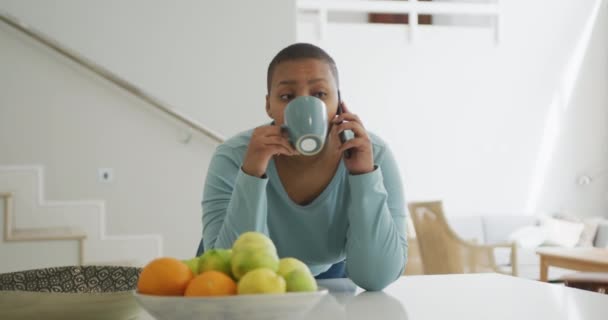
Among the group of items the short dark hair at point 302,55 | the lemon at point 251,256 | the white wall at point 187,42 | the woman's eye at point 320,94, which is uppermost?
the white wall at point 187,42

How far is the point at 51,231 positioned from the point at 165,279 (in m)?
2.85

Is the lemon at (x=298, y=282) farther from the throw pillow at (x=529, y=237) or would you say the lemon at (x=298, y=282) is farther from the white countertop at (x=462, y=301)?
the throw pillow at (x=529, y=237)

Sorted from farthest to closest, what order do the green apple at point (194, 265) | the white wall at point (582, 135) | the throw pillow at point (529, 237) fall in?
the white wall at point (582, 135) < the throw pillow at point (529, 237) < the green apple at point (194, 265)

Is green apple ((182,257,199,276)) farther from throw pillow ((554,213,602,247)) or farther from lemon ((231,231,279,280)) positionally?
throw pillow ((554,213,602,247))

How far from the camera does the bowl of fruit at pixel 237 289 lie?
0.59m

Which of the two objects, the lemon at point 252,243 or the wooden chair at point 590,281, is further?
the wooden chair at point 590,281

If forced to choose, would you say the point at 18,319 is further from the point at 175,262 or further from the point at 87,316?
the point at 175,262

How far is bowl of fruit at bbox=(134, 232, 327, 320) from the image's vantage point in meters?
0.59

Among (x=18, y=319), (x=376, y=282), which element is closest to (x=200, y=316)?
(x=18, y=319)

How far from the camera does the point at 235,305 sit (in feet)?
1.95

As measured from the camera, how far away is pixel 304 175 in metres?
1.28

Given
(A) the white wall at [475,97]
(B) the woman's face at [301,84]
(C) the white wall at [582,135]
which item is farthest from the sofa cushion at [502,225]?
(B) the woman's face at [301,84]

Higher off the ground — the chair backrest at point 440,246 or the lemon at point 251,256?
the lemon at point 251,256

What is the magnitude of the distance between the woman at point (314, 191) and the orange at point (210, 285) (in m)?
0.41
